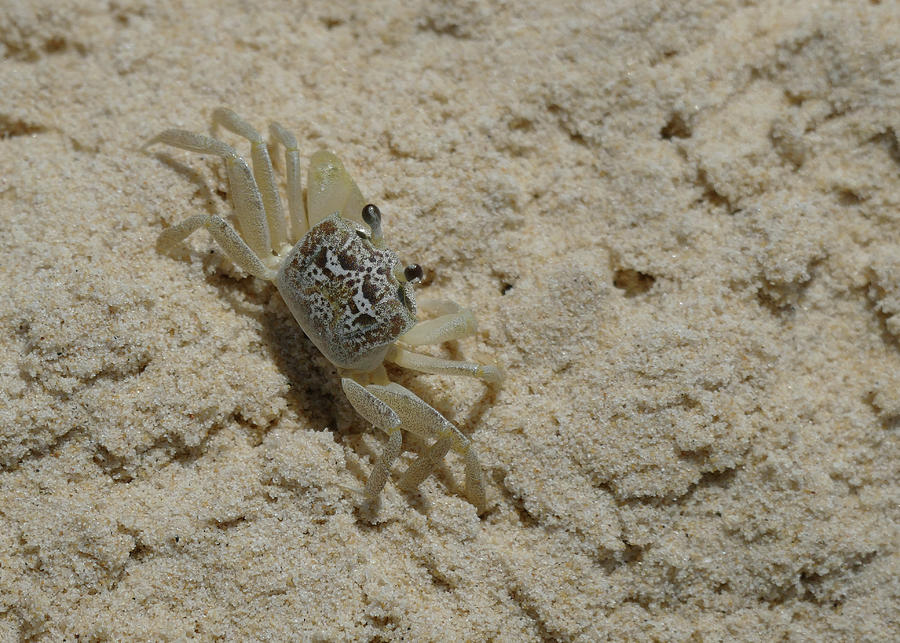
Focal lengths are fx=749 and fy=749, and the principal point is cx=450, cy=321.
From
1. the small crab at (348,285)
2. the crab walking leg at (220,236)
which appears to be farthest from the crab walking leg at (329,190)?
the crab walking leg at (220,236)

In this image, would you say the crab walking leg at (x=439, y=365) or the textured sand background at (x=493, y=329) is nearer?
the textured sand background at (x=493, y=329)

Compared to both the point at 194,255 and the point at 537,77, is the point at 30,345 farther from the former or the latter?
the point at 537,77

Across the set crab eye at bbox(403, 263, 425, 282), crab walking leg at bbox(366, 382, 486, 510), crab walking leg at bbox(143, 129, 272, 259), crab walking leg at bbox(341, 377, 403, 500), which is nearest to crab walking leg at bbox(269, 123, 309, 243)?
crab walking leg at bbox(143, 129, 272, 259)

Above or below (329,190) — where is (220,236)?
below

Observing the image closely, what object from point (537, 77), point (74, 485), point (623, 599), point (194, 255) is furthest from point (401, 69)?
point (623, 599)

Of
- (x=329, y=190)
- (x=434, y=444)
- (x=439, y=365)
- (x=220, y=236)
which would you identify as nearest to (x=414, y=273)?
(x=439, y=365)

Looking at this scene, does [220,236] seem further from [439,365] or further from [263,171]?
[439,365]

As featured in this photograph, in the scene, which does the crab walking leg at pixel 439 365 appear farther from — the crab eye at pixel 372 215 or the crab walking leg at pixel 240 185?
the crab walking leg at pixel 240 185
